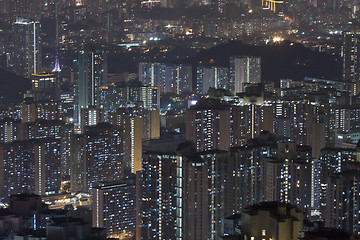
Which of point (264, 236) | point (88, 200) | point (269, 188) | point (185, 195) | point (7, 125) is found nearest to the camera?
point (264, 236)

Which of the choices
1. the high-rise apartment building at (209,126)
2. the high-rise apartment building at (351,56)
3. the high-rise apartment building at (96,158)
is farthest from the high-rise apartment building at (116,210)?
the high-rise apartment building at (351,56)

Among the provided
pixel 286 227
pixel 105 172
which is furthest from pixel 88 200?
pixel 286 227

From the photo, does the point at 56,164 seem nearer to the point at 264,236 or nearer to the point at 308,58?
the point at 308,58

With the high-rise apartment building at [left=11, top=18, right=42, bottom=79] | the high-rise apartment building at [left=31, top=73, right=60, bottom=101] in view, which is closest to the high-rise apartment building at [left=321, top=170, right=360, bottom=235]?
the high-rise apartment building at [left=31, top=73, right=60, bottom=101]

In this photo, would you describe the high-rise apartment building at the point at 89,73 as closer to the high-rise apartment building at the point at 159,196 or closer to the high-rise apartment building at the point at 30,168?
the high-rise apartment building at the point at 30,168

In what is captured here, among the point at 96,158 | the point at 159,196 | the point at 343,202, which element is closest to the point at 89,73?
the point at 96,158

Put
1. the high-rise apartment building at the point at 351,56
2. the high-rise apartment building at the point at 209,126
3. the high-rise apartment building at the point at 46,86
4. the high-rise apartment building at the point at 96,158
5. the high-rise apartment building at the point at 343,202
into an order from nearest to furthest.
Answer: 1. the high-rise apartment building at the point at 343,202
2. the high-rise apartment building at the point at 209,126
3. the high-rise apartment building at the point at 96,158
4. the high-rise apartment building at the point at 46,86
5. the high-rise apartment building at the point at 351,56
